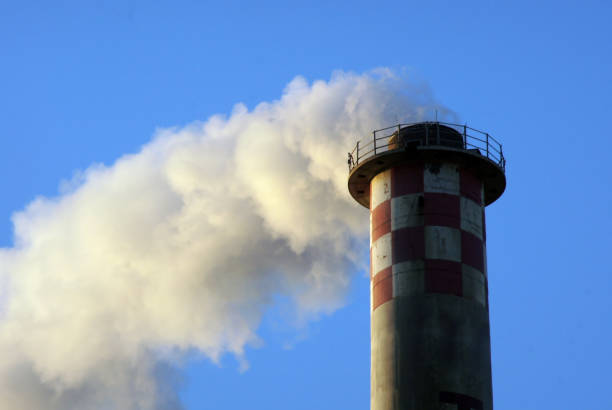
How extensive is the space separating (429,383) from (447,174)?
31.5 feet

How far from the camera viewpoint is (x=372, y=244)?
155 feet

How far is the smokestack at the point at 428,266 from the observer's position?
4303 centimetres

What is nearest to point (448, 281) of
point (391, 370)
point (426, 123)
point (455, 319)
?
point (455, 319)

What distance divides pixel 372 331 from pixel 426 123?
10.00 metres

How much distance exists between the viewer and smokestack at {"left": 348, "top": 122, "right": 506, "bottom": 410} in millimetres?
43031

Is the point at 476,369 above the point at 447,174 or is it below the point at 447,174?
below

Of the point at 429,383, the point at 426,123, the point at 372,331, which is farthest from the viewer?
the point at 426,123

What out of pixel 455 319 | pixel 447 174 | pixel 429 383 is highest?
pixel 447 174

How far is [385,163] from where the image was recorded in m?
47.7

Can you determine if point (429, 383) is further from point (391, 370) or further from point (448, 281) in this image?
point (448, 281)

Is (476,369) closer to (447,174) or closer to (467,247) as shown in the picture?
(467,247)

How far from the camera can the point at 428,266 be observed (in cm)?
4462

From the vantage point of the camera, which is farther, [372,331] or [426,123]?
[426,123]

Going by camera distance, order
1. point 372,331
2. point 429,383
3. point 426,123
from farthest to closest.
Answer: point 426,123
point 372,331
point 429,383
